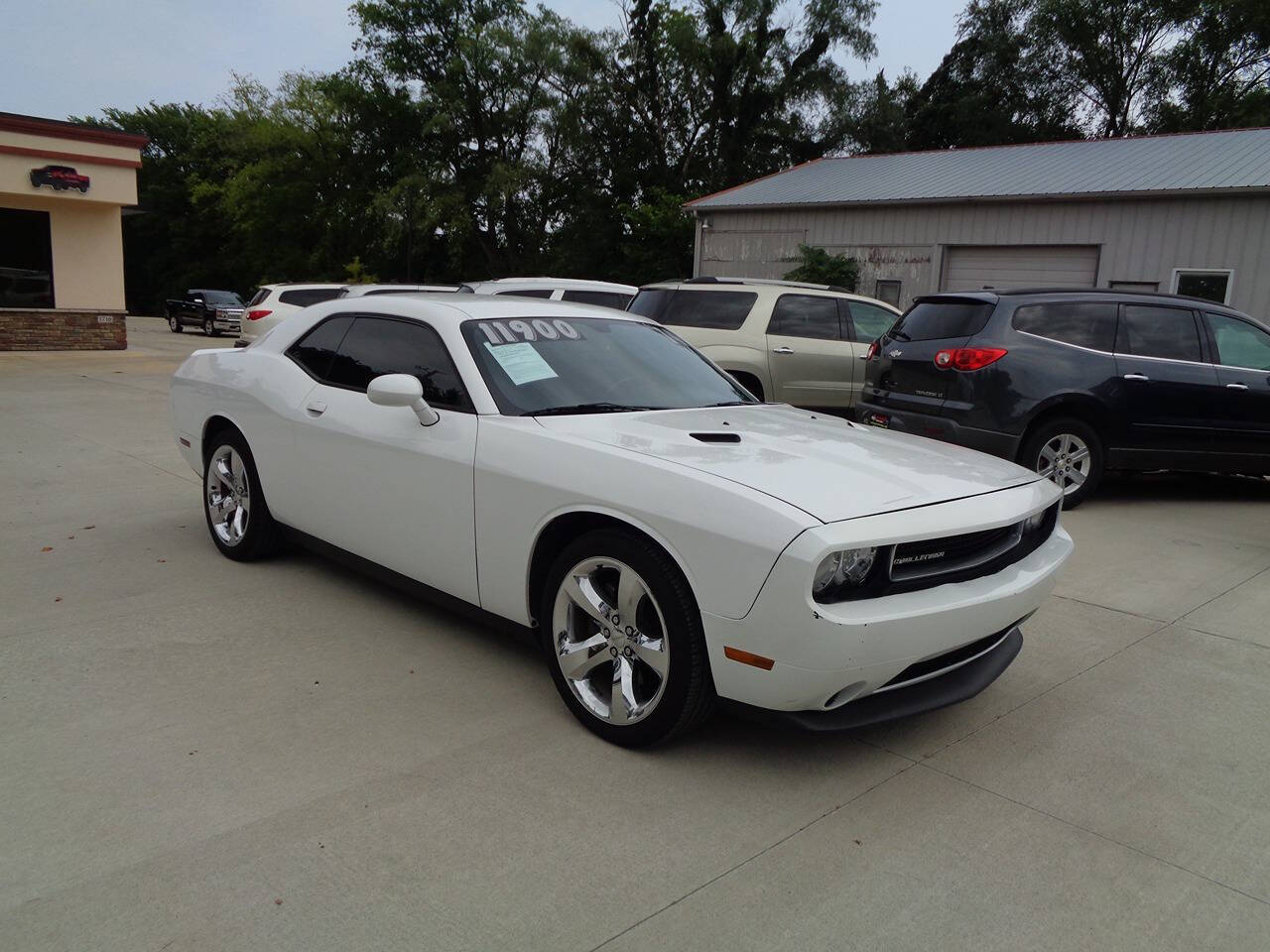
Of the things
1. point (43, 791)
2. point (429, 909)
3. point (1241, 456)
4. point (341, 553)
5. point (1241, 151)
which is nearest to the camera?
point (429, 909)

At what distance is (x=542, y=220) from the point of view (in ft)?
127

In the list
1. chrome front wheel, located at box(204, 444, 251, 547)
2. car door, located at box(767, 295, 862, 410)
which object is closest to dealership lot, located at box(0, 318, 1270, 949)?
chrome front wheel, located at box(204, 444, 251, 547)

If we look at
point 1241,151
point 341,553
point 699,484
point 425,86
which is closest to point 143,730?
point 341,553

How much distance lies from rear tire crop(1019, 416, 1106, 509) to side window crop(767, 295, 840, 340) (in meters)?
3.29

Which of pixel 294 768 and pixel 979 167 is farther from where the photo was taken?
pixel 979 167

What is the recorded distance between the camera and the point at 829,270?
1953 centimetres

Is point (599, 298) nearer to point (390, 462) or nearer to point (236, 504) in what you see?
point (236, 504)

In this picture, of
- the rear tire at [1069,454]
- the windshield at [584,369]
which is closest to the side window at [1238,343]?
the rear tire at [1069,454]

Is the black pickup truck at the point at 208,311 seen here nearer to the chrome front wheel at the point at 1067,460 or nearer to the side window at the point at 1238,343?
the chrome front wheel at the point at 1067,460

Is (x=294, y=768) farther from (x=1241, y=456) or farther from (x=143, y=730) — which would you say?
(x=1241, y=456)

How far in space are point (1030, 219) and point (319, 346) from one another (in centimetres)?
1511

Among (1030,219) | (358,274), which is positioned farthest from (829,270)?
(358,274)

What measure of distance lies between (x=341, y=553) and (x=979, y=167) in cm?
1824

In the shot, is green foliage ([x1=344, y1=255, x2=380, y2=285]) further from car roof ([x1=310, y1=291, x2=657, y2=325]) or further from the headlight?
the headlight
